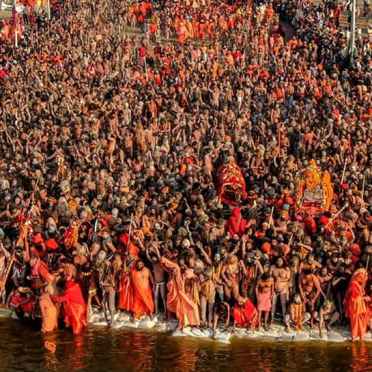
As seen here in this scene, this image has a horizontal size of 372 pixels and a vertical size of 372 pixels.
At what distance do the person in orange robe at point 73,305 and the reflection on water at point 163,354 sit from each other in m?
0.21

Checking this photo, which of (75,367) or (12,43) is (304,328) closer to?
(75,367)

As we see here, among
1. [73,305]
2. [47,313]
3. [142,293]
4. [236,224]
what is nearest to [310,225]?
[236,224]

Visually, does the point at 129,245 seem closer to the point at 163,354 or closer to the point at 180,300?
the point at 180,300

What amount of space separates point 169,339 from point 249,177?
21.0ft

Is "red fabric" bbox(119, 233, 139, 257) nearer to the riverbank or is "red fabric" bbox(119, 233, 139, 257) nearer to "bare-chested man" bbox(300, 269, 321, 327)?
the riverbank

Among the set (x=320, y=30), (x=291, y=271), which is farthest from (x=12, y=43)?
(x=291, y=271)

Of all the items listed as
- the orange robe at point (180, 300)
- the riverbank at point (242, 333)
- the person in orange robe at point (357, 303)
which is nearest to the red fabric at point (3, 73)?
the riverbank at point (242, 333)

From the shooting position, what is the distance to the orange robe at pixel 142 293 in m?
17.2

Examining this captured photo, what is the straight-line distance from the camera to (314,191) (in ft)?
66.9

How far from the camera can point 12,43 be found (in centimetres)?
3734

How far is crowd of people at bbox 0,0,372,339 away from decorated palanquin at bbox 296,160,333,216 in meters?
0.04

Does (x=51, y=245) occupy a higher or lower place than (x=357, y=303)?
higher

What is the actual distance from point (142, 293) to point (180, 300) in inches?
31.7

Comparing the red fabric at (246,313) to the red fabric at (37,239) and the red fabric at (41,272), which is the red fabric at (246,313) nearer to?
the red fabric at (41,272)
